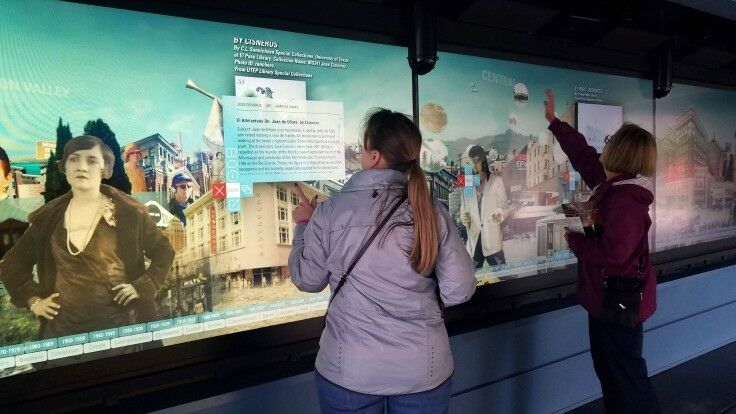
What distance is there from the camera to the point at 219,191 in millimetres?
2092

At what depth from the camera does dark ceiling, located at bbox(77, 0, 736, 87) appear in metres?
2.17

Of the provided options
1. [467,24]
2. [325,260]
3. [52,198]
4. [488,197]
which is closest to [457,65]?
[467,24]

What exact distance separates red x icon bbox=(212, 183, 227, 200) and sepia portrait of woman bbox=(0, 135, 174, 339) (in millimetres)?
282

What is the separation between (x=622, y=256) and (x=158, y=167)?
80.7 inches

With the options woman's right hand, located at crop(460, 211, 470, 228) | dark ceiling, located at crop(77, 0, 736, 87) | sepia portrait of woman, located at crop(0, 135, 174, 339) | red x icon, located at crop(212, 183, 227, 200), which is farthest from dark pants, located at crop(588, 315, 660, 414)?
sepia portrait of woman, located at crop(0, 135, 174, 339)

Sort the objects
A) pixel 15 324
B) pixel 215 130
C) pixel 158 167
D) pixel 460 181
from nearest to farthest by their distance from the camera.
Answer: pixel 15 324 < pixel 158 167 < pixel 215 130 < pixel 460 181

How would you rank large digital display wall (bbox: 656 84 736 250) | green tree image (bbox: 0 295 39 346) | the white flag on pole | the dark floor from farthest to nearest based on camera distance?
large digital display wall (bbox: 656 84 736 250)
the dark floor
the white flag on pole
green tree image (bbox: 0 295 39 346)

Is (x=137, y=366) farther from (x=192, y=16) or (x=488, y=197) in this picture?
(x=488, y=197)

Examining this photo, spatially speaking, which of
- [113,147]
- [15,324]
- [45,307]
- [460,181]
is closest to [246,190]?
[113,147]

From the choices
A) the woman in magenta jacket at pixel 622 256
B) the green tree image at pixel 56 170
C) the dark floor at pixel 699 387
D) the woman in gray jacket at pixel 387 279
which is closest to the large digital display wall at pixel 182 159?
the green tree image at pixel 56 170

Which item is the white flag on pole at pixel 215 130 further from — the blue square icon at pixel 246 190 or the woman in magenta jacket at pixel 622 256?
the woman in magenta jacket at pixel 622 256

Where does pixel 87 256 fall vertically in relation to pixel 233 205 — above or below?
below

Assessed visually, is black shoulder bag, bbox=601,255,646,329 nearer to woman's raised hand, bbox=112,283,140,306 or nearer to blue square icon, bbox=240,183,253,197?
blue square icon, bbox=240,183,253,197

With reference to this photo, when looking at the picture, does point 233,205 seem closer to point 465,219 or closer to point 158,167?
point 158,167
